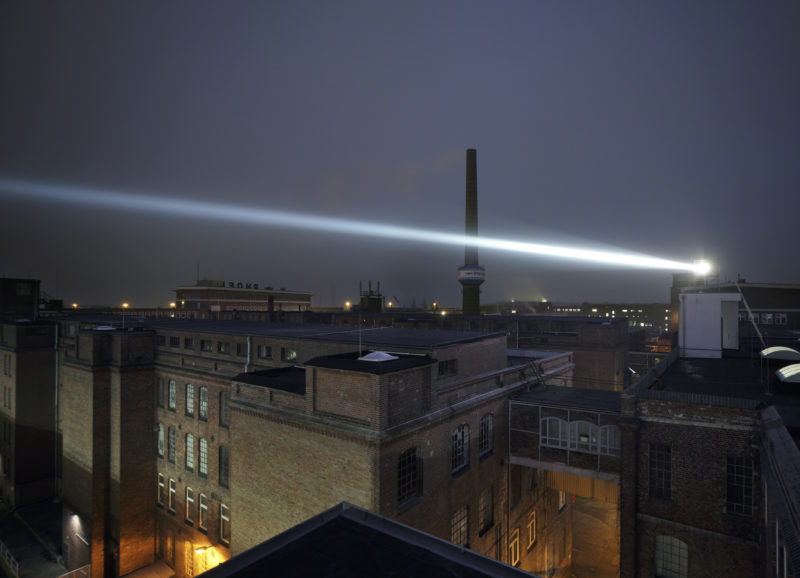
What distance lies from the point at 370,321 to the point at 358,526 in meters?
51.2

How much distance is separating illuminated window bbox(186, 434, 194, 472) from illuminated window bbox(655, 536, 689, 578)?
81.1ft

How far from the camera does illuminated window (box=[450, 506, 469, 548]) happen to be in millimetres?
17936

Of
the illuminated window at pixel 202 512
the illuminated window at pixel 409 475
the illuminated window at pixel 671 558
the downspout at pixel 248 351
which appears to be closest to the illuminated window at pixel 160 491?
the illuminated window at pixel 202 512

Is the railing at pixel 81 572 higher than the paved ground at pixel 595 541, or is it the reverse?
the paved ground at pixel 595 541

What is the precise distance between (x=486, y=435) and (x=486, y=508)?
11.5 ft

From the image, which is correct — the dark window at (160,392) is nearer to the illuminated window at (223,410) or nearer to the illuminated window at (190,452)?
the illuminated window at (190,452)

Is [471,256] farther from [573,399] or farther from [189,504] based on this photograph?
[189,504]

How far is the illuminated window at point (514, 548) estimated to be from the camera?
69.7 ft

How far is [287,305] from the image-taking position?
10125 centimetres

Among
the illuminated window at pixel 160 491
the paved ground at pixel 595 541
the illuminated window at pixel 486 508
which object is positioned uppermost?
the illuminated window at pixel 486 508

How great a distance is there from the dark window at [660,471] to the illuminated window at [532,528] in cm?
924

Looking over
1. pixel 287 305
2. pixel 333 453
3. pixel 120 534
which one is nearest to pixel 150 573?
pixel 120 534

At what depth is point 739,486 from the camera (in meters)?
14.6

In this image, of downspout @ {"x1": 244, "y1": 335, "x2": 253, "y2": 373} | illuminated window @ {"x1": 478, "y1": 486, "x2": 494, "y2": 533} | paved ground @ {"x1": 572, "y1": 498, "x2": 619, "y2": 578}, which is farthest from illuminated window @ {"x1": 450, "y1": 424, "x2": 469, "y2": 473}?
paved ground @ {"x1": 572, "y1": 498, "x2": 619, "y2": 578}
